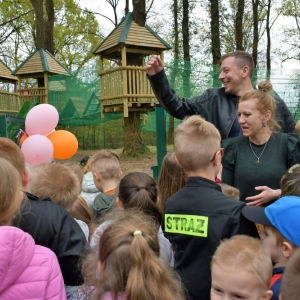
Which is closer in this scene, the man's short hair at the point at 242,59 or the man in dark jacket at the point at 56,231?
the man in dark jacket at the point at 56,231

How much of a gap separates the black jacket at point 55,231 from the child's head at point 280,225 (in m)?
0.79

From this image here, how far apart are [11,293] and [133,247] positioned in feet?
1.67

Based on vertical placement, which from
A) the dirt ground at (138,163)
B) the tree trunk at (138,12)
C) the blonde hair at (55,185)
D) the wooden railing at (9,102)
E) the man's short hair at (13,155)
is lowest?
the dirt ground at (138,163)

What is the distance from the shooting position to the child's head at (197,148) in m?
1.92

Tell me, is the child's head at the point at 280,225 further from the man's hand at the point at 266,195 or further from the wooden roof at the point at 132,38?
the wooden roof at the point at 132,38

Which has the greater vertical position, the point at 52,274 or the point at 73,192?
the point at 73,192

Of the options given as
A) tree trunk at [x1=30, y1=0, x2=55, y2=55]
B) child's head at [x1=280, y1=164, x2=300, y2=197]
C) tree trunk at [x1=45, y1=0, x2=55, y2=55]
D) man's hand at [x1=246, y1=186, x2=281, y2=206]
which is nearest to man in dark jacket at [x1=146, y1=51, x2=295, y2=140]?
man's hand at [x1=246, y1=186, x2=281, y2=206]

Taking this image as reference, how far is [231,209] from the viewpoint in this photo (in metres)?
1.71

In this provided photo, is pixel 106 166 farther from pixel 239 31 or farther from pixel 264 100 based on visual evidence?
pixel 239 31

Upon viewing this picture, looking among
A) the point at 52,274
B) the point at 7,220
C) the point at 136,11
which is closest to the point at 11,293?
the point at 52,274

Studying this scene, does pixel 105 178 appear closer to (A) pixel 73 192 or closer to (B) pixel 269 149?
(A) pixel 73 192

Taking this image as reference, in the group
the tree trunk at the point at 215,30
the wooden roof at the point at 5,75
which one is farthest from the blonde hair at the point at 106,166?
the wooden roof at the point at 5,75

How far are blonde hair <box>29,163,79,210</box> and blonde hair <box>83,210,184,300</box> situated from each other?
735mm

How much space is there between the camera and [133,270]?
1364 millimetres
